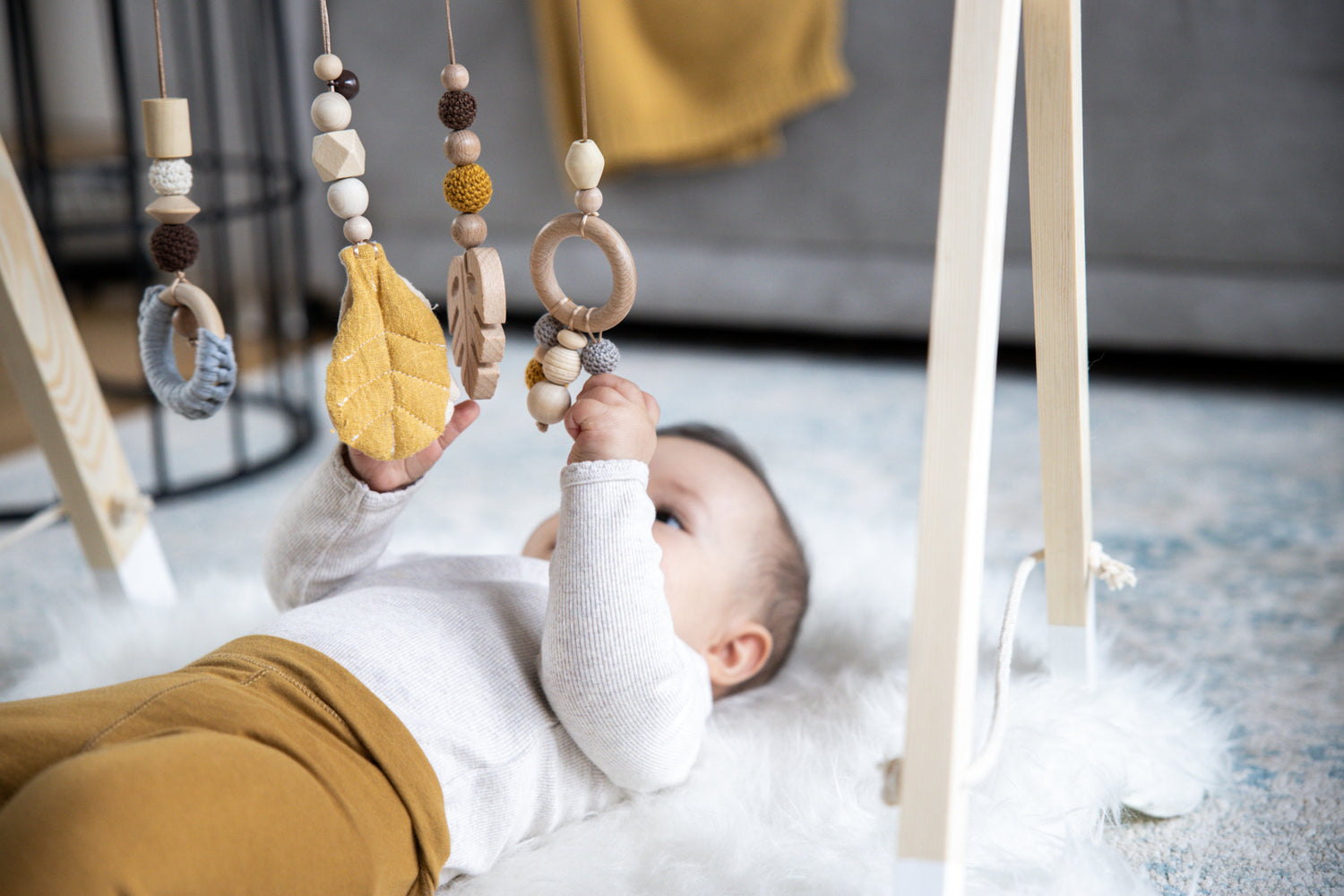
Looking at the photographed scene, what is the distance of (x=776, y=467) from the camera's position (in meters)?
1.45

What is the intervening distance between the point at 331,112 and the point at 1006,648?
1.55 ft

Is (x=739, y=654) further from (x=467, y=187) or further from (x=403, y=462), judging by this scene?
(x=467, y=187)

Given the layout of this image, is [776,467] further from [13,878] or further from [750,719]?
[13,878]

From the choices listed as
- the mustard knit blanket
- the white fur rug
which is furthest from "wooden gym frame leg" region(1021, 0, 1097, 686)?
the mustard knit blanket

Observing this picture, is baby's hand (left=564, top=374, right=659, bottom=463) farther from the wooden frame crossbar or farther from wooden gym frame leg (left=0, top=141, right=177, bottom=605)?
wooden gym frame leg (left=0, top=141, right=177, bottom=605)

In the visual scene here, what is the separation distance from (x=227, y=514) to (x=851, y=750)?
88 cm

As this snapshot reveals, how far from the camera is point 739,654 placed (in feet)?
2.54

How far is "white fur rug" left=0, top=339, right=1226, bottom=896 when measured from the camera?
63cm

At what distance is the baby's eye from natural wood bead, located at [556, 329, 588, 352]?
172 millimetres

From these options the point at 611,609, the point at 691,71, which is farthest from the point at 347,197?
the point at 691,71

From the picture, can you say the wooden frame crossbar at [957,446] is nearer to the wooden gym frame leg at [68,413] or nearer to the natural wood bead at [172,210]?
the natural wood bead at [172,210]

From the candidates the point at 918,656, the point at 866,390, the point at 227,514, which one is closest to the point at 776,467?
the point at 866,390

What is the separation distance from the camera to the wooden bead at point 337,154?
1.90ft

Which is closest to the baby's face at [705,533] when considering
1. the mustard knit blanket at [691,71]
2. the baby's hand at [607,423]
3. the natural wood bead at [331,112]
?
the baby's hand at [607,423]
